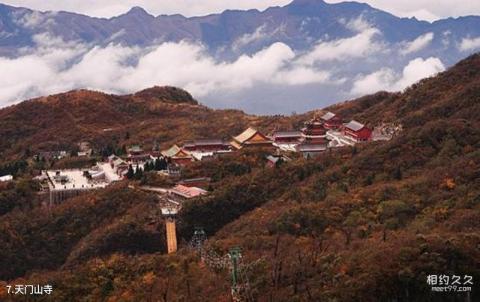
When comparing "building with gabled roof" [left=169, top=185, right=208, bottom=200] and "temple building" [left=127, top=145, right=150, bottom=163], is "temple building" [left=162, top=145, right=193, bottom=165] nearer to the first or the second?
"temple building" [left=127, top=145, right=150, bottom=163]

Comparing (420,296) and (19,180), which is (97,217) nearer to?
(19,180)

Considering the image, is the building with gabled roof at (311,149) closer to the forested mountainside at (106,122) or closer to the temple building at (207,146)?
the temple building at (207,146)

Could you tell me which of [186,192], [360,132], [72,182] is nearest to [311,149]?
[360,132]

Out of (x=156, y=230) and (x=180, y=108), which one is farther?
(x=180, y=108)

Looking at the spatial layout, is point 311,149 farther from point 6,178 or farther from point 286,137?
point 6,178

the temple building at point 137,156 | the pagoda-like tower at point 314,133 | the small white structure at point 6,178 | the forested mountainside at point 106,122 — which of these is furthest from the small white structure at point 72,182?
the pagoda-like tower at point 314,133

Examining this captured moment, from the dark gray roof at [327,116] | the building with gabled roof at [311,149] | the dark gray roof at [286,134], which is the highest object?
the dark gray roof at [327,116]

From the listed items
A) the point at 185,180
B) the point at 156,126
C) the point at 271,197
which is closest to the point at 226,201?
the point at 271,197

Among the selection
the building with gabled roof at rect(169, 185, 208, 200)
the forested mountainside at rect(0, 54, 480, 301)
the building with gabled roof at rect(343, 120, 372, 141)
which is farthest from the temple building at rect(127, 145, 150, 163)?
the building with gabled roof at rect(343, 120, 372, 141)
